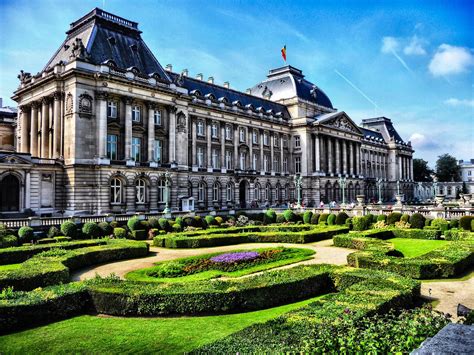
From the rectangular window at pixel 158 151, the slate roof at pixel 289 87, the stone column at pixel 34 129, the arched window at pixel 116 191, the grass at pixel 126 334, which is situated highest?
the slate roof at pixel 289 87

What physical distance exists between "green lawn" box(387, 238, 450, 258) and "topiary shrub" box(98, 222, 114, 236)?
21.8m

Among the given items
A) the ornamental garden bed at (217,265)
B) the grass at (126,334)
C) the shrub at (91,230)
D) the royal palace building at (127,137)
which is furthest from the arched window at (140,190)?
the grass at (126,334)

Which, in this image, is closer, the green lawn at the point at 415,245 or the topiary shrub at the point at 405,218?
the green lawn at the point at 415,245

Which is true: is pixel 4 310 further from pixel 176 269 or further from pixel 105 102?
pixel 105 102

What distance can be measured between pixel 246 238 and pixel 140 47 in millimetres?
30760

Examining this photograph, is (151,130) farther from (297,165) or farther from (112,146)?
(297,165)

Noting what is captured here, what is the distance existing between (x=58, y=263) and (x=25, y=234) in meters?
12.6

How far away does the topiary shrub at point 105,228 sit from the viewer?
31688 millimetres

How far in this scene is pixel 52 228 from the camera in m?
30.1

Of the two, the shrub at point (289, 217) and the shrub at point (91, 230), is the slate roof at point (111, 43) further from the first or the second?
the shrub at point (289, 217)

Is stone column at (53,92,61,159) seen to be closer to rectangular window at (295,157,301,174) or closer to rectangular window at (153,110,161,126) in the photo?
rectangular window at (153,110,161,126)

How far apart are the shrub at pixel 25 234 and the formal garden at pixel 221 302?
6.10m

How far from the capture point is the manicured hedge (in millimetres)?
14734

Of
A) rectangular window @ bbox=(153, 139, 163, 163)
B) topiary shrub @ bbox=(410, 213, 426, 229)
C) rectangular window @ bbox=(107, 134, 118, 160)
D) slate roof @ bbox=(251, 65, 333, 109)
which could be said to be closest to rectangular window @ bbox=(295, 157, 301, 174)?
slate roof @ bbox=(251, 65, 333, 109)
